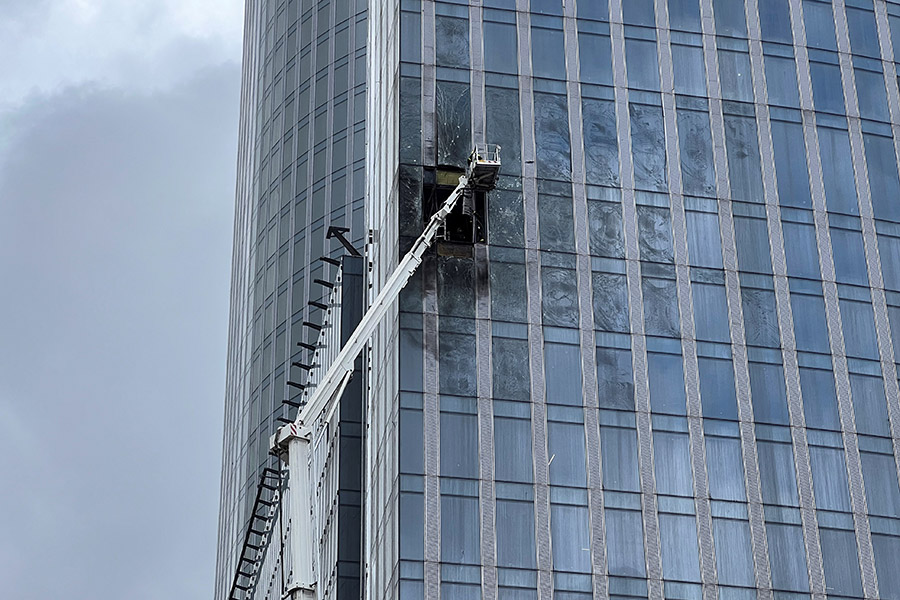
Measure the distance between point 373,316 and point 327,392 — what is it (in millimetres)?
4391

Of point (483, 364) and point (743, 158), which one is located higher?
point (743, 158)

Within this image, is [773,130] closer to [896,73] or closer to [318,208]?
[896,73]

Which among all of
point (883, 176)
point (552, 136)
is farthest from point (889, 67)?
point (552, 136)

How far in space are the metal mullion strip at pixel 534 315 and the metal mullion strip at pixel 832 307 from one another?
48.1ft

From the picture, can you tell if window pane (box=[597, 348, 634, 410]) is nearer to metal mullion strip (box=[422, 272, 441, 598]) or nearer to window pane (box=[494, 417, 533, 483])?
window pane (box=[494, 417, 533, 483])

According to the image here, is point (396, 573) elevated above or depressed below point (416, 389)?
below

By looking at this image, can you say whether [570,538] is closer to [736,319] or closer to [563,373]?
[563,373]

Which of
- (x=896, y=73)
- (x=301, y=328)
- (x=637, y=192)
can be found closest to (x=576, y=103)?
(x=637, y=192)

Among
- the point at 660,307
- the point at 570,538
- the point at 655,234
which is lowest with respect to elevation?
the point at 570,538

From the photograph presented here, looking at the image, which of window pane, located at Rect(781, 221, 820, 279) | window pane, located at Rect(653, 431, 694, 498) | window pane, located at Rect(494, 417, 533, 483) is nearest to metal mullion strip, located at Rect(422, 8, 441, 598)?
window pane, located at Rect(494, 417, 533, 483)

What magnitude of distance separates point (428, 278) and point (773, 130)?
20670mm

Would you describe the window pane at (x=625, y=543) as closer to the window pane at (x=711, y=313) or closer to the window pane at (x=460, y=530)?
the window pane at (x=460, y=530)

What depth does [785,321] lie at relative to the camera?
285 feet

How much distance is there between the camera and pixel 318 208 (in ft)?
485
